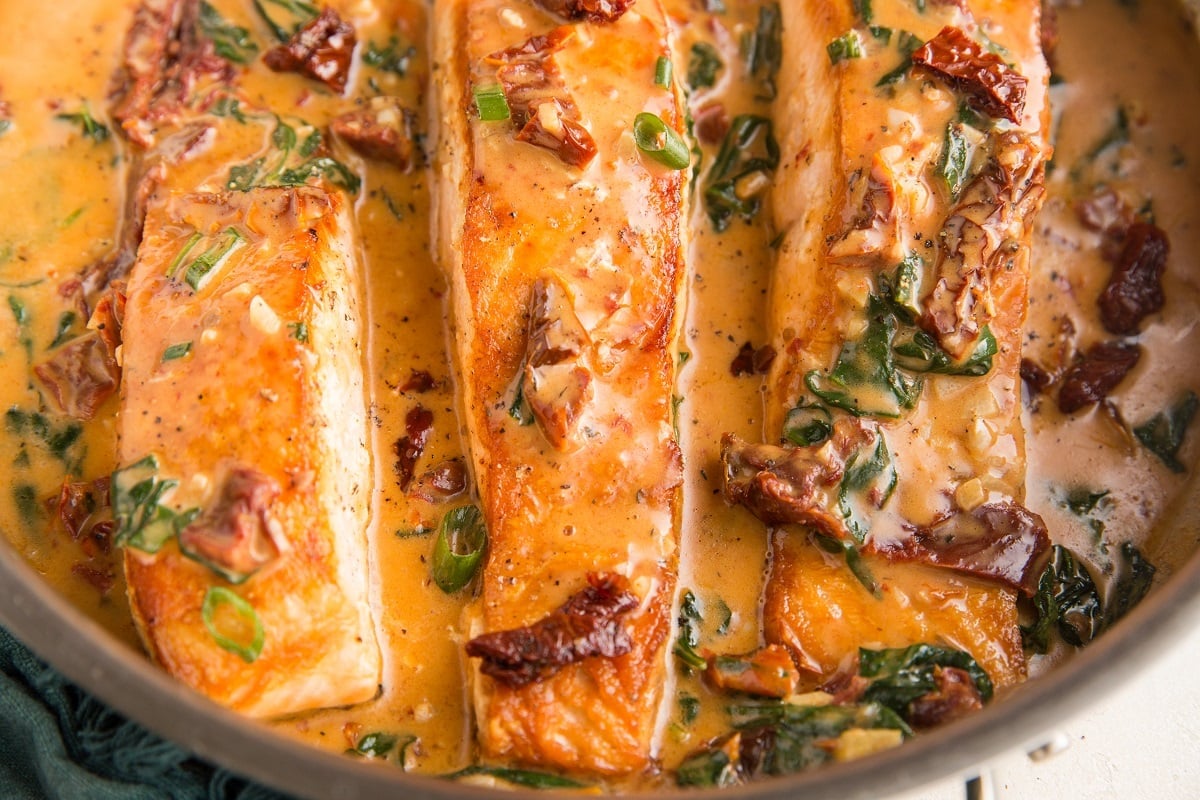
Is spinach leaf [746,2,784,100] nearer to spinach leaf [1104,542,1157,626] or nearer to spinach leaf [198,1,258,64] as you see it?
spinach leaf [198,1,258,64]

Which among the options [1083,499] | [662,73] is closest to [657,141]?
[662,73]

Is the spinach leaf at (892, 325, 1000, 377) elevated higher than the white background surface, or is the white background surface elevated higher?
the spinach leaf at (892, 325, 1000, 377)

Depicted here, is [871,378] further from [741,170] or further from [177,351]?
[177,351]

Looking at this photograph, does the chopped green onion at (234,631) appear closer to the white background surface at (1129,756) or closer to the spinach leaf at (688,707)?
the spinach leaf at (688,707)

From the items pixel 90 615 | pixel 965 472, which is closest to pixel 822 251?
pixel 965 472

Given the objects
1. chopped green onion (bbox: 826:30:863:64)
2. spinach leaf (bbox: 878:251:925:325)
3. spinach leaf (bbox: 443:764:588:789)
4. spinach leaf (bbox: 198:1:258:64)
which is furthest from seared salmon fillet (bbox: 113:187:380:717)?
chopped green onion (bbox: 826:30:863:64)

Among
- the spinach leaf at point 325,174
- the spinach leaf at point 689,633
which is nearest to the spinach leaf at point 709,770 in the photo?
the spinach leaf at point 689,633
